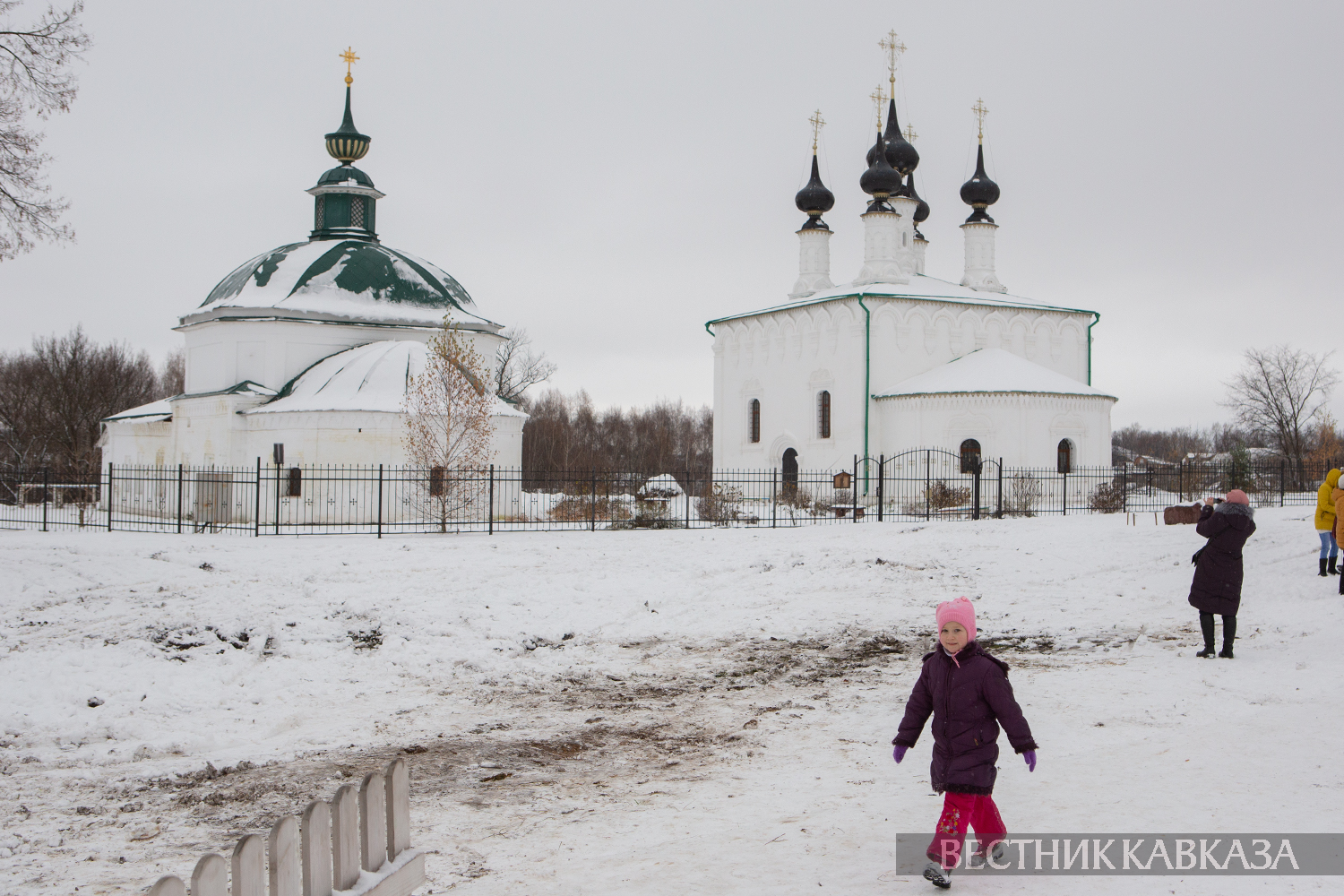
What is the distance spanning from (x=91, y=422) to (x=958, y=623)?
5272cm

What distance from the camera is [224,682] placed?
889 centimetres

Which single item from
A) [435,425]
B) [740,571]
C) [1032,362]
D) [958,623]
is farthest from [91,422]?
[958,623]

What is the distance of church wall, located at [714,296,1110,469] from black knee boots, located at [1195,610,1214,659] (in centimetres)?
2068

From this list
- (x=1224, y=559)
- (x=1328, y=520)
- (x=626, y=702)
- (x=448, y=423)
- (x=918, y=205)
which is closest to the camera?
(x=626, y=702)

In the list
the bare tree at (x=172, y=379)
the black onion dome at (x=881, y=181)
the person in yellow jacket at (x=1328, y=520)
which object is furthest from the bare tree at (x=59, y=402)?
the person in yellow jacket at (x=1328, y=520)

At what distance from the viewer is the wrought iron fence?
67.9 ft

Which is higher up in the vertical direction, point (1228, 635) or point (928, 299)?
point (928, 299)

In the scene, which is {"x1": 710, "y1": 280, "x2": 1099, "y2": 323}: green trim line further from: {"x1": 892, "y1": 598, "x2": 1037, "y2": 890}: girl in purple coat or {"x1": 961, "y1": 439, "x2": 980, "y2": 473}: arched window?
{"x1": 892, "y1": 598, "x2": 1037, "y2": 890}: girl in purple coat

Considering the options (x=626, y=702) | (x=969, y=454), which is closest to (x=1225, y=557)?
(x=626, y=702)

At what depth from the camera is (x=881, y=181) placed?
1323 inches

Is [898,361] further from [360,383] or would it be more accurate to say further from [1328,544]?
[1328,544]

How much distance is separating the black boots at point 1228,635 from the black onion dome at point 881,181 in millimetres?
26163

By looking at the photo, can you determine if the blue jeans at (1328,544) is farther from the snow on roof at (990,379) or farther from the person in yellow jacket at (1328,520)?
the snow on roof at (990,379)

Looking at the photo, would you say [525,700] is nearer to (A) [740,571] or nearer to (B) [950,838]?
(B) [950,838]
